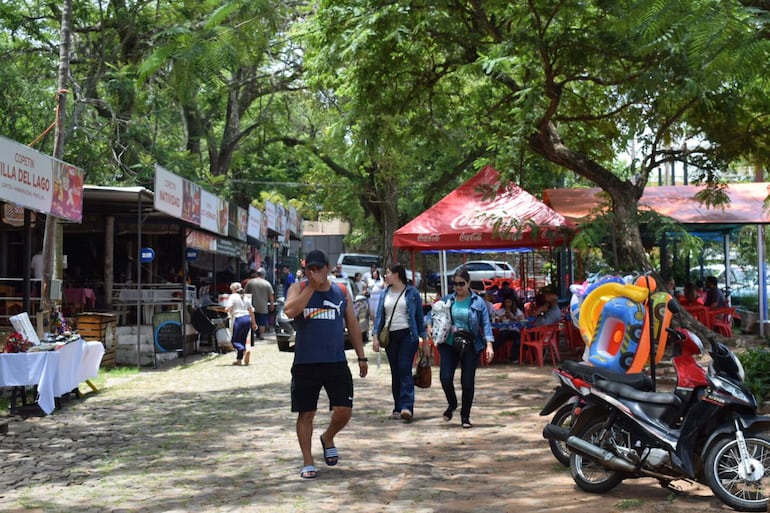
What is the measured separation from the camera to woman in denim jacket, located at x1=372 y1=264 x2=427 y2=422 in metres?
9.81

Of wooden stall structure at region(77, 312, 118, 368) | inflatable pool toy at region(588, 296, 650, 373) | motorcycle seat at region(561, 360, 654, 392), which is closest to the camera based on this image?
motorcycle seat at region(561, 360, 654, 392)

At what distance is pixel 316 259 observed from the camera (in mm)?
7000

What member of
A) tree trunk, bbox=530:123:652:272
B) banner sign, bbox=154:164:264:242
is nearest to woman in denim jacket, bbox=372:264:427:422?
tree trunk, bbox=530:123:652:272

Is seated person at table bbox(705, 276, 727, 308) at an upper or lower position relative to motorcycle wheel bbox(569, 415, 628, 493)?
upper

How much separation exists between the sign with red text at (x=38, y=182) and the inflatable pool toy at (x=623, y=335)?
21.6 feet

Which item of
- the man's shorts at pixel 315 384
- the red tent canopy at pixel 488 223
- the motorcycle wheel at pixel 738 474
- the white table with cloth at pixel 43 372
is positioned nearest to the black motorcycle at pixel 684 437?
the motorcycle wheel at pixel 738 474

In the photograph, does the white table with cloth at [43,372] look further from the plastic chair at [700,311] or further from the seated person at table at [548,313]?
the plastic chair at [700,311]

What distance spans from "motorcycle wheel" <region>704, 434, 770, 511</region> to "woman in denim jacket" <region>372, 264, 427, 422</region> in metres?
4.33

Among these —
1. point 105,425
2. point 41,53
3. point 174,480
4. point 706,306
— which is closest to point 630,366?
point 174,480

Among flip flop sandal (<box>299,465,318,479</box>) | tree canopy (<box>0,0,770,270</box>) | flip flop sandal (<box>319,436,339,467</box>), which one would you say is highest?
tree canopy (<box>0,0,770,270</box>)

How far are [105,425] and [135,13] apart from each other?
43.7 feet

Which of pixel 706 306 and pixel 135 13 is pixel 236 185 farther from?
pixel 706 306

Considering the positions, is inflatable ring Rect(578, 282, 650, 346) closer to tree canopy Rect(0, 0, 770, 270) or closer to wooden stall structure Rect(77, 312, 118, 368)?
tree canopy Rect(0, 0, 770, 270)

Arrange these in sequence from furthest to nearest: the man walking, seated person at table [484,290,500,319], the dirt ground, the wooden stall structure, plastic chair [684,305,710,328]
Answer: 1. the man walking
2. plastic chair [684,305,710,328]
3. seated person at table [484,290,500,319]
4. the wooden stall structure
5. the dirt ground
